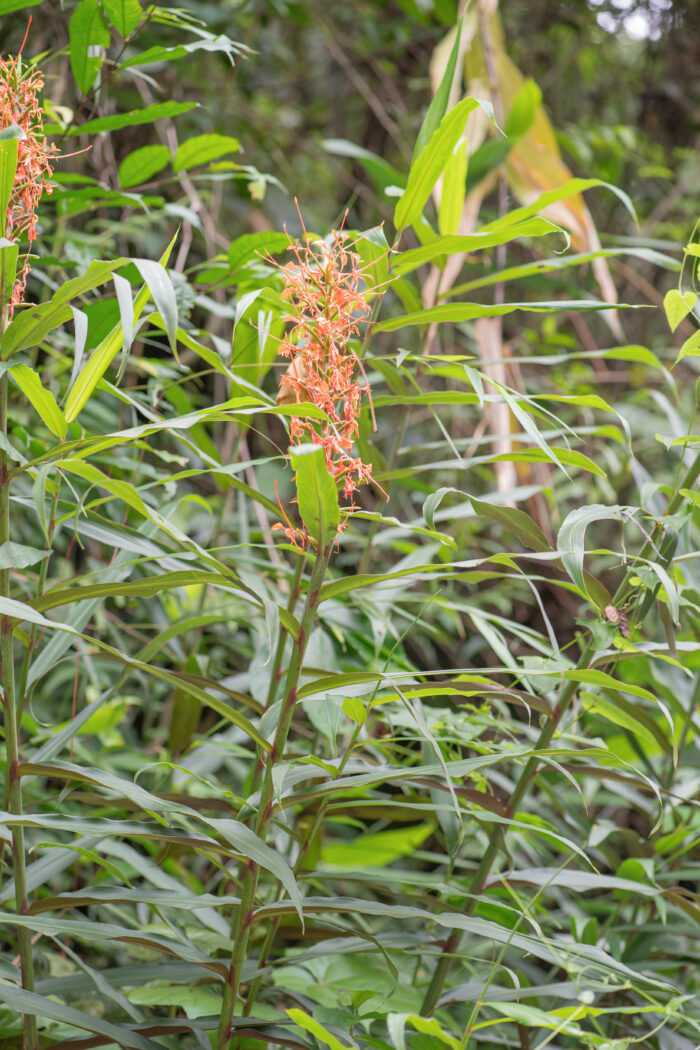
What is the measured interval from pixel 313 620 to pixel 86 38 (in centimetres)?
49

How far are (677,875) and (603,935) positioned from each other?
10 centimetres

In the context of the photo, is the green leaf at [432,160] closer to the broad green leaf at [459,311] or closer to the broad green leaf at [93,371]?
the broad green leaf at [459,311]

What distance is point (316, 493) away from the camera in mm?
444

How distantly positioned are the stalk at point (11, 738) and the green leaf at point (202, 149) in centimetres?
32

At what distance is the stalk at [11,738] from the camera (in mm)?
512

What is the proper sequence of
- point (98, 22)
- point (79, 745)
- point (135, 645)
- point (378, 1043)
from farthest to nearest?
point (135, 645), point (79, 745), point (98, 22), point (378, 1043)

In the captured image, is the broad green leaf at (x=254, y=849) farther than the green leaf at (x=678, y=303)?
No

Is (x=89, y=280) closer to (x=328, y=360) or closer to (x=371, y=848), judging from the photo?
(x=328, y=360)

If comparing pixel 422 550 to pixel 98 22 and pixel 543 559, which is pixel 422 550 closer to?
pixel 543 559

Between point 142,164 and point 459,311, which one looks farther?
point 142,164

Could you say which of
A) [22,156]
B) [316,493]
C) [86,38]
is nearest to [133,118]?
[86,38]

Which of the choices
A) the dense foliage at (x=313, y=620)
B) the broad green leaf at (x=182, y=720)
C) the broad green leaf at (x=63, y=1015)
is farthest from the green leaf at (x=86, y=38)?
the broad green leaf at (x=63, y=1015)

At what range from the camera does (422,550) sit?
84 centimetres

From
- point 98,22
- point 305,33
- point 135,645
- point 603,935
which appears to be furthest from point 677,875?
point 305,33
